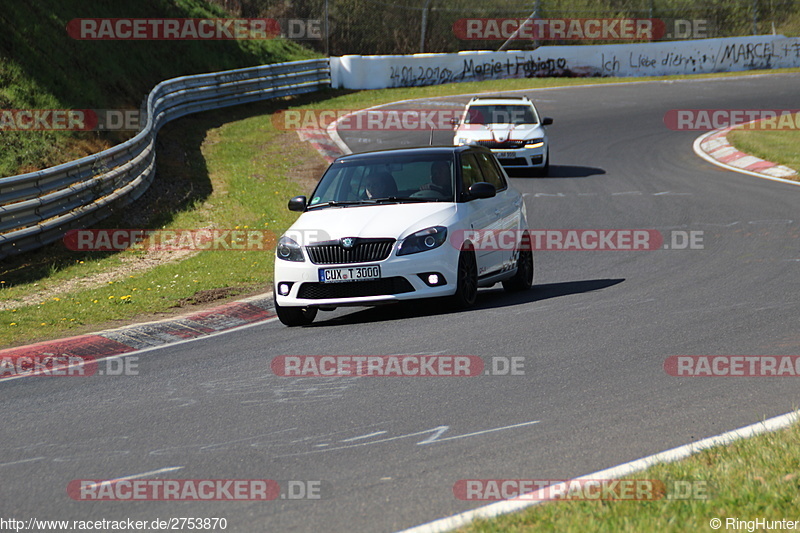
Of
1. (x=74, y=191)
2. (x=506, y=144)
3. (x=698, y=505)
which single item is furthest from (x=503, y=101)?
(x=698, y=505)

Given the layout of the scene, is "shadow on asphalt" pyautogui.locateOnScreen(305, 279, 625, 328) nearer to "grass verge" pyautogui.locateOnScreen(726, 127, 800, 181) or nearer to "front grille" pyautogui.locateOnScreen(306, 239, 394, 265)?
"front grille" pyautogui.locateOnScreen(306, 239, 394, 265)

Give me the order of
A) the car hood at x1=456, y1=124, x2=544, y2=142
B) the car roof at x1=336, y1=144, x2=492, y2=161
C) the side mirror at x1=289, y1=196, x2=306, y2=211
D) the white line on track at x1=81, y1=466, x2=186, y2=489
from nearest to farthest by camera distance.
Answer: the white line on track at x1=81, y1=466, x2=186, y2=489, the side mirror at x1=289, y1=196, x2=306, y2=211, the car roof at x1=336, y1=144, x2=492, y2=161, the car hood at x1=456, y1=124, x2=544, y2=142

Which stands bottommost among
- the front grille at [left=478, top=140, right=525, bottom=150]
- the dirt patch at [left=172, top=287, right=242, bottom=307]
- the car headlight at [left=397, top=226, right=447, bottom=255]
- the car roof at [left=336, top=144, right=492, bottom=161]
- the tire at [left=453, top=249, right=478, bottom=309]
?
the dirt patch at [left=172, top=287, right=242, bottom=307]

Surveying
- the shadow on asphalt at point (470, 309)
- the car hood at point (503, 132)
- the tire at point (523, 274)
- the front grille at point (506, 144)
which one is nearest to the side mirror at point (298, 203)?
the shadow on asphalt at point (470, 309)

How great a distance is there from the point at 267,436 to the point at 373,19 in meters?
42.0

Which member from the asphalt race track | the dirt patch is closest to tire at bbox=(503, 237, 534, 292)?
the asphalt race track

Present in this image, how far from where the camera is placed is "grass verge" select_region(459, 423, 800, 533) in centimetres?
407

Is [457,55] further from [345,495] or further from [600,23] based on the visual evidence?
[345,495]

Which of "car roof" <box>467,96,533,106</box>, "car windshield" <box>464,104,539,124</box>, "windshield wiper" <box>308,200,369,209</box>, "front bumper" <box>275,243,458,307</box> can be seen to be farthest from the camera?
"car roof" <box>467,96,533,106</box>

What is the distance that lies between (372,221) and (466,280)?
1085mm

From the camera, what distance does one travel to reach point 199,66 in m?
36.4

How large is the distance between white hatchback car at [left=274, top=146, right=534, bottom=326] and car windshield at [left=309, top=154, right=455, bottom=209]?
1cm

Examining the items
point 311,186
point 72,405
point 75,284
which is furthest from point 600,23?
point 72,405

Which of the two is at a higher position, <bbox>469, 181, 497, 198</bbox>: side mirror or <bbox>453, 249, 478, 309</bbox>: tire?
<bbox>469, 181, 497, 198</bbox>: side mirror
